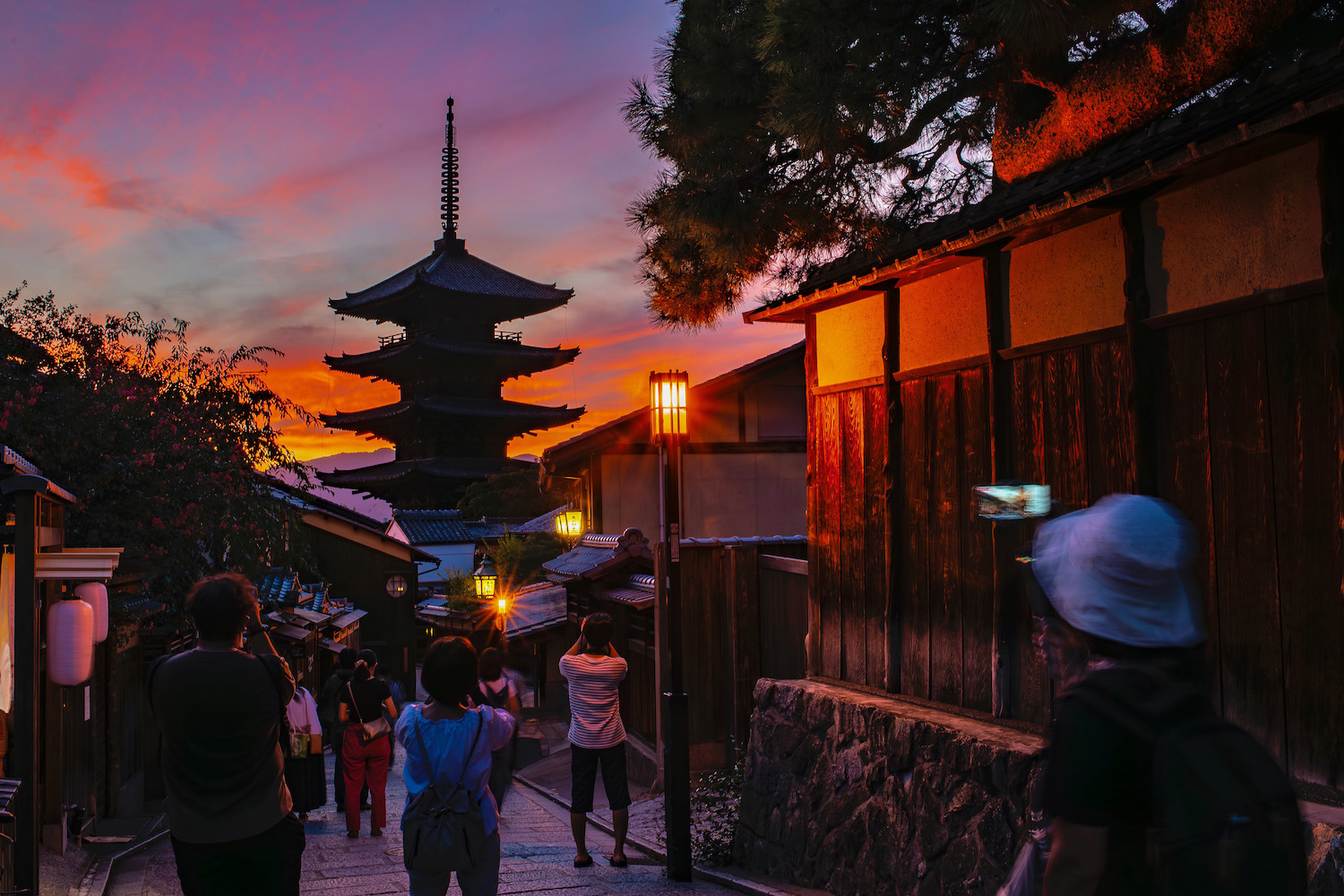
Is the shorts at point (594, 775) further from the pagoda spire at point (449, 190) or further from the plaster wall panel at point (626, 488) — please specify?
the pagoda spire at point (449, 190)

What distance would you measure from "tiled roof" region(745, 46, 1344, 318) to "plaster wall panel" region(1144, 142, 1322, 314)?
32cm

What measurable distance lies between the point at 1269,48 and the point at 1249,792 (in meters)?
5.54

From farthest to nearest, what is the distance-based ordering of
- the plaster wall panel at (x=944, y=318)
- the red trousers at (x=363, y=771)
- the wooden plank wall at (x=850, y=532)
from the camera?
1. the red trousers at (x=363, y=771)
2. the wooden plank wall at (x=850, y=532)
3. the plaster wall panel at (x=944, y=318)

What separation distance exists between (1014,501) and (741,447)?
1115 cm

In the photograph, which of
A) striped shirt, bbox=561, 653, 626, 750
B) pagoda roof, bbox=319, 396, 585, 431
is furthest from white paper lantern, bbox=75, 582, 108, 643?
pagoda roof, bbox=319, 396, 585, 431

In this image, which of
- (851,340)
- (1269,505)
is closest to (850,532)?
(851,340)

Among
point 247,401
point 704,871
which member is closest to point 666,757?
point 704,871

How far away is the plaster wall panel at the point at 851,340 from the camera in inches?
296

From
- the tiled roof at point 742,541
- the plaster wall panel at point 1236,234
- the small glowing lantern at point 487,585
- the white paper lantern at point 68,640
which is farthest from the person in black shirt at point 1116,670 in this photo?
the small glowing lantern at point 487,585

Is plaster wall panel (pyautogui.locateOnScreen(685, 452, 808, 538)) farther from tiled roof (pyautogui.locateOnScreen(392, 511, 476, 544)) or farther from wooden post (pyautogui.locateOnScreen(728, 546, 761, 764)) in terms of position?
tiled roof (pyautogui.locateOnScreen(392, 511, 476, 544))

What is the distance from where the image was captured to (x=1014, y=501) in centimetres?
591

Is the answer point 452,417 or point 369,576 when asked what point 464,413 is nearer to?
point 452,417

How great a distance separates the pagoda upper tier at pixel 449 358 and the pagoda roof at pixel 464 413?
4.67ft

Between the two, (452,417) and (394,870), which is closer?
(394,870)
